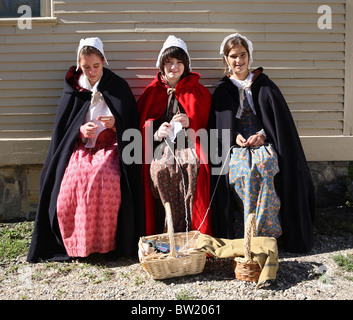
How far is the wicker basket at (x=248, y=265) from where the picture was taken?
9.93 feet

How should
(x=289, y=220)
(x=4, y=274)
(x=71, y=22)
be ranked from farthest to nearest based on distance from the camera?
(x=71, y=22), (x=289, y=220), (x=4, y=274)

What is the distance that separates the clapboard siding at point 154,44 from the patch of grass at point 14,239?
92 centimetres

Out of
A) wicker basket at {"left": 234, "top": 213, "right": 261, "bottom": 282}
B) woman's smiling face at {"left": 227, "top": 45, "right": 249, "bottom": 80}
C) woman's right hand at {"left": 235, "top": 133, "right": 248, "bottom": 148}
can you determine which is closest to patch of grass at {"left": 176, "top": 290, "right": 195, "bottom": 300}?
wicker basket at {"left": 234, "top": 213, "right": 261, "bottom": 282}

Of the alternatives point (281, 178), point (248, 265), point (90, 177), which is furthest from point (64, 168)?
point (281, 178)

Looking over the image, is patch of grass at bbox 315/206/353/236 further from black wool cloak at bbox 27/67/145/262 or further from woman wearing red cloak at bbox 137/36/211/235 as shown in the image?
black wool cloak at bbox 27/67/145/262

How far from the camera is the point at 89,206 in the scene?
356 cm

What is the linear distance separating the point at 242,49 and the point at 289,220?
157 cm

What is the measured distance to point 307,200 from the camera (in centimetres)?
387

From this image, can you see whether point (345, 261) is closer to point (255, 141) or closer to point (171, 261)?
point (255, 141)

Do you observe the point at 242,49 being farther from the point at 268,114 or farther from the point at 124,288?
the point at 124,288

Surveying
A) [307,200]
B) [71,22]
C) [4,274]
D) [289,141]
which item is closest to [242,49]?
[289,141]

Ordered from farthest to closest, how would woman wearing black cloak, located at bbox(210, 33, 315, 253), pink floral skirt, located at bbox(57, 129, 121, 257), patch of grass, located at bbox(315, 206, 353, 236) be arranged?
patch of grass, located at bbox(315, 206, 353, 236) < woman wearing black cloak, located at bbox(210, 33, 315, 253) < pink floral skirt, located at bbox(57, 129, 121, 257)

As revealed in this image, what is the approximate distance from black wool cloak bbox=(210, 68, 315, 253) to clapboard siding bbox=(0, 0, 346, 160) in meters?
0.65

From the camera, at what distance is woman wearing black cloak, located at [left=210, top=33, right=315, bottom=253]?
12.1 ft
